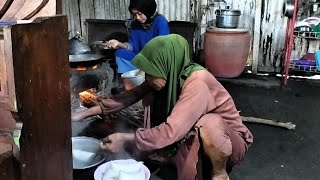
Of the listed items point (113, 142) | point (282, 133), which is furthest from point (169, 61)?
point (282, 133)

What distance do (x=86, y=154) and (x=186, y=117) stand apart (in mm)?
854

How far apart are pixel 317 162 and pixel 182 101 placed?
168 centimetres

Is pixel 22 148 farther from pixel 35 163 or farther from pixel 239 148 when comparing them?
pixel 239 148

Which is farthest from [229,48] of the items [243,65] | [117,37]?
[117,37]

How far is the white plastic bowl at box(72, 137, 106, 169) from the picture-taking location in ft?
8.41

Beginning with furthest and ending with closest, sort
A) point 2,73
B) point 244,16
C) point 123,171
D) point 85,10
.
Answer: point 85,10, point 244,16, point 123,171, point 2,73

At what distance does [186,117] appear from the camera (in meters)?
2.24

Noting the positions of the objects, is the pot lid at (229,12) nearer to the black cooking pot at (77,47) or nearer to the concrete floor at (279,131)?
the concrete floor at (279,131)

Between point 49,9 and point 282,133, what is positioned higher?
point 49,9

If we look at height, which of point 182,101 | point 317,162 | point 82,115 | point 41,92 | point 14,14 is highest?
point 14,14

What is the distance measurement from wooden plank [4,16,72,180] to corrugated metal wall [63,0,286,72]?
15.5ft

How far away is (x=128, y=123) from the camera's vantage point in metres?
3.34

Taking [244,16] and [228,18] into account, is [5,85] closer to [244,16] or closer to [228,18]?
[228,18]

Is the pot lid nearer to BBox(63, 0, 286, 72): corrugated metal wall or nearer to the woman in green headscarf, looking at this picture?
BBox(63, 0, 286, 72): corrugated metal wall
